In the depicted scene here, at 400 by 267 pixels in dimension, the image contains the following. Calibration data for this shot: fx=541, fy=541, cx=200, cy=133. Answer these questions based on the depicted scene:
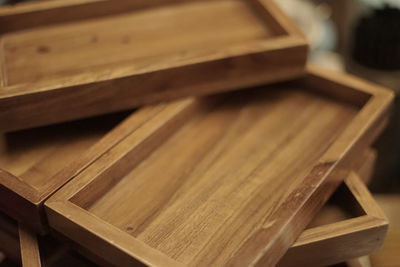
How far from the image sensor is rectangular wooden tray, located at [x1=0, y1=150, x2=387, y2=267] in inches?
30.6

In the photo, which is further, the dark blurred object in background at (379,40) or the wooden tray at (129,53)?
the dark blurred object in background at (379,40)

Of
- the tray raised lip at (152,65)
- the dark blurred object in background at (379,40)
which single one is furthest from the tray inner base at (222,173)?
the dark blurred object in background at (379,40)

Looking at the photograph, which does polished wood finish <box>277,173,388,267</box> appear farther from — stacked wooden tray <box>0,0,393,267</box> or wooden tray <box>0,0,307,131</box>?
wooden tray <box>0,0,307,131</box>

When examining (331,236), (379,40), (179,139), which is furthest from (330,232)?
(379,40)

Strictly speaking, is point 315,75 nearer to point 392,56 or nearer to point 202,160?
point 202,160

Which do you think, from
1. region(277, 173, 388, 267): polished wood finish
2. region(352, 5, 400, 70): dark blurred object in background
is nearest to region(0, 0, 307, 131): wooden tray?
region(277, 173, 388, 267): polished wood finish

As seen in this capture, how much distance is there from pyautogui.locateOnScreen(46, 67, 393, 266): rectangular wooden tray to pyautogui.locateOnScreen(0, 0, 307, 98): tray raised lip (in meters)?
0.08

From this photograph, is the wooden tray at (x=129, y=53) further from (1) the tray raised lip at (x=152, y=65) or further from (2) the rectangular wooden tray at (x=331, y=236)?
(2) the rectangular wooden tray at (x=331, y=236)

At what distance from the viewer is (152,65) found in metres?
0.92

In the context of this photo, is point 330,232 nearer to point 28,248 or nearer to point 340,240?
point 340,240

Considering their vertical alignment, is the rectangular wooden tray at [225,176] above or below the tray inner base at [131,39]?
below

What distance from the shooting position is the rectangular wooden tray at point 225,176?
731 millimetres

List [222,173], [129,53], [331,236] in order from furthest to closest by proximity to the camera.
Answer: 1. [129,53]
2. [222,173]
3. [331,236]

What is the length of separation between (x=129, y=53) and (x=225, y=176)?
1.05 feet
